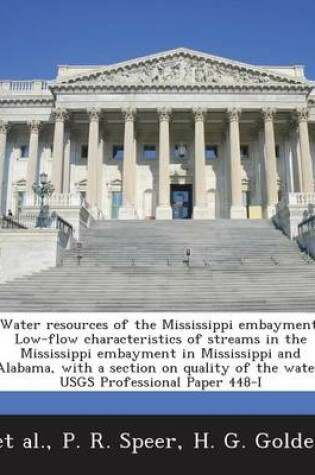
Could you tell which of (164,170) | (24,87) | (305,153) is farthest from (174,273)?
(24,87)

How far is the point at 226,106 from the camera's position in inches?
1704

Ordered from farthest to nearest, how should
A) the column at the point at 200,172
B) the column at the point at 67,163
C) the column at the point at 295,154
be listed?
the column at the point at 67,163 < the column at the point at 295,154 < the column at the point at 200,172

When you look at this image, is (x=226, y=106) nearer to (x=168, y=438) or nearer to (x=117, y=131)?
(x=117, y=131)

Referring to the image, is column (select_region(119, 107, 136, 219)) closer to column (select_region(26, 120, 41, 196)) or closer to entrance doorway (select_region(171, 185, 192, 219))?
entrance doorway (select_region(171, 185, 192, 219))

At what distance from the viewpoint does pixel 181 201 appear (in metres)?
48.2

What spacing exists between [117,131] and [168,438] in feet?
146

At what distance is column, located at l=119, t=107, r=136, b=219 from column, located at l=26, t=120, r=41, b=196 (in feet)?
32.0

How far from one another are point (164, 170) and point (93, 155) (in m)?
6.91

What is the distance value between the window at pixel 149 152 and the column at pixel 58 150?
938 cm

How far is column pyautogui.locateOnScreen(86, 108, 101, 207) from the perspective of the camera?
41.4m

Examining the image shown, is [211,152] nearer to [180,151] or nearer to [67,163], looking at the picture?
[180,151]

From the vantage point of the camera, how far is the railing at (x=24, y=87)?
47031mm

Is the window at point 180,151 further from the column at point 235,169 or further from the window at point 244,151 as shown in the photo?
the window at point 244,151

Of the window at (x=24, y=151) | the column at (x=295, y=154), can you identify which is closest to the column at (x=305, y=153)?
the column at (x=295, y=154)
